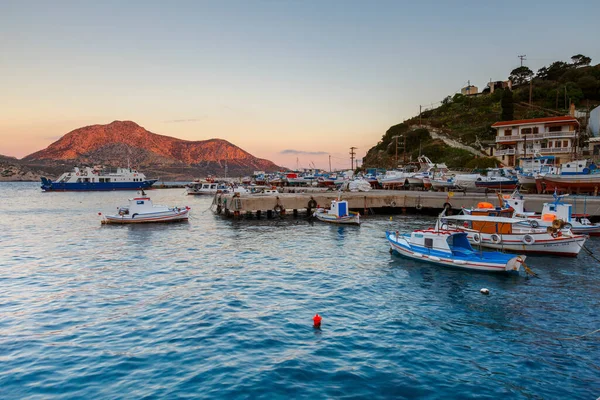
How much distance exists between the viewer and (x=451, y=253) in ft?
82.5

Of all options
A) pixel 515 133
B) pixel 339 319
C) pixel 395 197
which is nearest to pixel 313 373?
pixel 339 319

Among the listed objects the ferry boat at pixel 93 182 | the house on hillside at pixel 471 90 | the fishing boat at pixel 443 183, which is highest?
the house on hillside at pixel 471 90

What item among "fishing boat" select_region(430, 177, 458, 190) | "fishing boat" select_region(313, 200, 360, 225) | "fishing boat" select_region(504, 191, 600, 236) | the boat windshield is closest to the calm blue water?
the boat windshield

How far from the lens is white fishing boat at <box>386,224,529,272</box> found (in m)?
23.2

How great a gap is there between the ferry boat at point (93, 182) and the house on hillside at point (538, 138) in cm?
11360

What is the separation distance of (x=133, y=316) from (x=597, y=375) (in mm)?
17206

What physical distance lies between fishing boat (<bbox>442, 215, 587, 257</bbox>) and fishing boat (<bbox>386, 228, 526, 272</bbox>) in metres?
1.98

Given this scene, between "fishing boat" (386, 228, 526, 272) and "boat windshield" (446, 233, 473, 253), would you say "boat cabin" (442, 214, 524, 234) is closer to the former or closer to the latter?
"boat windshield" (446, 233, 473, 253)

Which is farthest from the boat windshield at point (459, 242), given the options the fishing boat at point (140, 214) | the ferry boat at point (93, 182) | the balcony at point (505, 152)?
the ferry boat at point (93, 182)

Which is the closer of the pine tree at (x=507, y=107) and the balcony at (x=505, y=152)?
the balcony at (x=505, y=152)

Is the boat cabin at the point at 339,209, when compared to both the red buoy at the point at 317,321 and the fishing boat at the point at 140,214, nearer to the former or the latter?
the fishing boat at the point at 140,214

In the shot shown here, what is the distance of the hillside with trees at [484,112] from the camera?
325 feet

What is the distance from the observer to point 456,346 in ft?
45.4

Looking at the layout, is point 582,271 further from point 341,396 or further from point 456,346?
point 341,396
